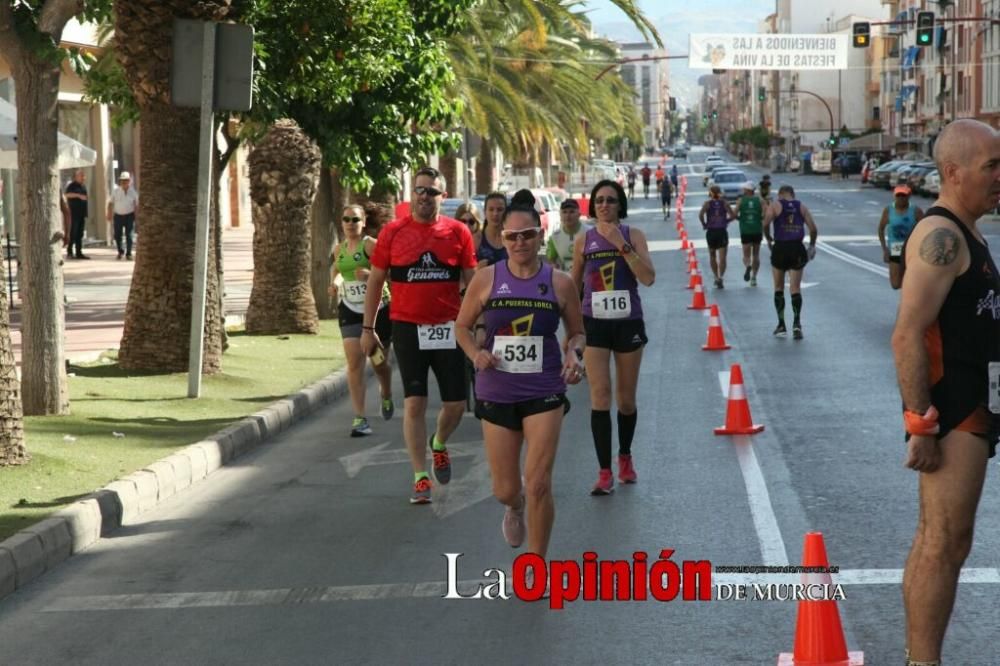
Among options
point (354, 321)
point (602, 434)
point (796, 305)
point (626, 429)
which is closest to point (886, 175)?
point (796, 305)

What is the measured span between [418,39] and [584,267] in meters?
10.00

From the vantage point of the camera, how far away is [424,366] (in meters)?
9.82

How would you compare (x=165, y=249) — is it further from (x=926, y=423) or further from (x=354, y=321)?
(x=926, y=423)

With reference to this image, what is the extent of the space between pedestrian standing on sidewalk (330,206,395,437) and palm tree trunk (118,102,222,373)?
254cm

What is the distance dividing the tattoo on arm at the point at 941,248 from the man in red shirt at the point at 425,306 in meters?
4.75

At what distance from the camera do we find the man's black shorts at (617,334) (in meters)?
9.97

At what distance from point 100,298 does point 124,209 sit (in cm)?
831

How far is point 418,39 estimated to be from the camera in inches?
772

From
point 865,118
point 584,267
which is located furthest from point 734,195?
point 865,118

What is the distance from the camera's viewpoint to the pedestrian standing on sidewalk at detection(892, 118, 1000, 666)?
17.1 ft

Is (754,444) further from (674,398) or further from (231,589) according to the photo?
(231,589)

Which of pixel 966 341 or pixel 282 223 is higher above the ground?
pixel 282 223

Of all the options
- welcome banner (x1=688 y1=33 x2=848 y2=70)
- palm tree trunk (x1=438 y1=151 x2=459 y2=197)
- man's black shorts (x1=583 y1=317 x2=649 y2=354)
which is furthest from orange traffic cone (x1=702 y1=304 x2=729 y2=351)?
welcome banner (x1=688 y1=33 x2=848 y2=70)

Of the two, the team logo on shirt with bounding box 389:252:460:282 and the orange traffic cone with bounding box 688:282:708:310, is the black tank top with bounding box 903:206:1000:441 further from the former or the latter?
the orange traffic cone with bounding box 688:282:708:310
